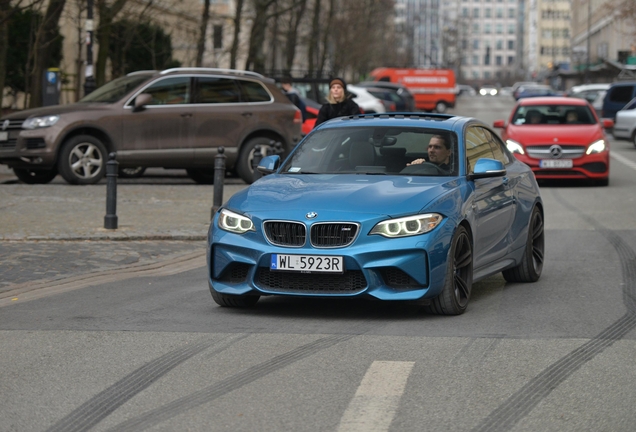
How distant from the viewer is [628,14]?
61.4m

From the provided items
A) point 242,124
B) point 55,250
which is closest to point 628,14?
point 242,124

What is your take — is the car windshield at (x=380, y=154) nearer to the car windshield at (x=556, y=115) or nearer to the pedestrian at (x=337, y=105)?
the pedestrian at (x=337, y=105)

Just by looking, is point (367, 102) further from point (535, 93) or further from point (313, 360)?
point (535, 93)

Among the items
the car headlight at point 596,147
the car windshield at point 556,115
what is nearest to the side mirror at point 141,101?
the car windshield at point 556,115

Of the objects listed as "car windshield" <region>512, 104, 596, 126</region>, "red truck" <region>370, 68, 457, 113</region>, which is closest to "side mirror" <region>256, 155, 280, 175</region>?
"car windshield" <region>512, 104, 596, 126</region>

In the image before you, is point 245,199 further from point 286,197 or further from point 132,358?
point 132,358

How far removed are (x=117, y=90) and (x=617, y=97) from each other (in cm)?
2967

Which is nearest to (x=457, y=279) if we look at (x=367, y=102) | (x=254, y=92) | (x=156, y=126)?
(x=156, y=126)

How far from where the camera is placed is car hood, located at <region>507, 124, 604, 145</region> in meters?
22.1

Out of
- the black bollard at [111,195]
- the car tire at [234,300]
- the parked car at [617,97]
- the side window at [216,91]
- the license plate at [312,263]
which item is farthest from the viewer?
the parked car at [617,97]

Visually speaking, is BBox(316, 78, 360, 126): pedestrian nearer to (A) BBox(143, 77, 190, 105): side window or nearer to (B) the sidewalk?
(B) the sidewalk

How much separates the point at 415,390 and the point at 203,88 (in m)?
15.7

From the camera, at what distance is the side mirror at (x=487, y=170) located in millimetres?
9125

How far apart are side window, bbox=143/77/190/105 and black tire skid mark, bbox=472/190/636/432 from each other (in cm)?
1199
